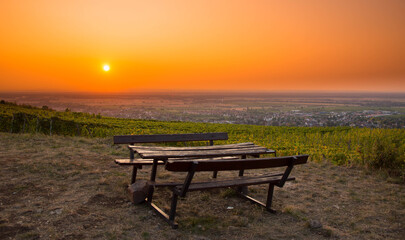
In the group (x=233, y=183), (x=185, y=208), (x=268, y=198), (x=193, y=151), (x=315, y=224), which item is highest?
(x=193, y=151)

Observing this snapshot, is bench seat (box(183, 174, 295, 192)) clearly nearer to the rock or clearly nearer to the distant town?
the rock

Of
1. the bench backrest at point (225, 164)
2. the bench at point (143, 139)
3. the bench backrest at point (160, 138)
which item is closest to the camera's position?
the bench backrest at point (225, 164)

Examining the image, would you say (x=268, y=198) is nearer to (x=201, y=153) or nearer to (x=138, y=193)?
(x=201, y=153)

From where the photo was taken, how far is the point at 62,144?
966 cm

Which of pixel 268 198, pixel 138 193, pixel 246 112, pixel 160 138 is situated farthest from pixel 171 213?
pixel 246 112

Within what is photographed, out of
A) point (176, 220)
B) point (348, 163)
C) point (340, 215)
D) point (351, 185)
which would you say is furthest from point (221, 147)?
point (348, 163)

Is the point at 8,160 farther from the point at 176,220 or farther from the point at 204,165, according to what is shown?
the point at 204,165

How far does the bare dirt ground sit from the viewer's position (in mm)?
3748

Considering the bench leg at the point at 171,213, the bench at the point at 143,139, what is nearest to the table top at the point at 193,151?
the bench at the point at 143,139

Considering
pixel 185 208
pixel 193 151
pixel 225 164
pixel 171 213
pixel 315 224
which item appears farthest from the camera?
pixel 193 151

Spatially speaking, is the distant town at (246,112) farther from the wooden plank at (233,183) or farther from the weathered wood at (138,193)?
the weathered wood at (138,193)

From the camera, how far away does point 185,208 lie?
4590mm

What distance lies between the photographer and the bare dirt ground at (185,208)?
375 cm

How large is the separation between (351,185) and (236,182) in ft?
11.2
